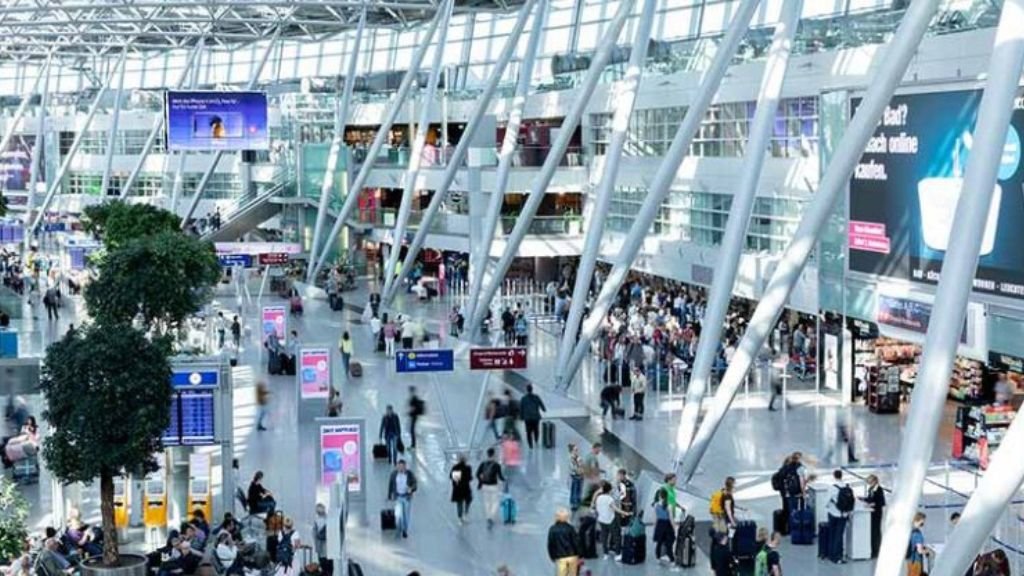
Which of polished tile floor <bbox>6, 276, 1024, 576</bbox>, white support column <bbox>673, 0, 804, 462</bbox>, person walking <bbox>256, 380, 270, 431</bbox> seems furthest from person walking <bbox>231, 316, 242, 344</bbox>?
white support column <bbox>673, 0, 804, 462</bbox>

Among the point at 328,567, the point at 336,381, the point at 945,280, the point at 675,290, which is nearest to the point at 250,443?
the point at 336,381

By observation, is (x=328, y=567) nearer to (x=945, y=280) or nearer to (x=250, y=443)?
(x=945, y=280)

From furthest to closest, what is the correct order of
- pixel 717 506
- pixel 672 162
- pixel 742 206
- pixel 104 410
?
1. pixel 672 162
2. pixel 742 206
3. pixel 717 506
4. pixel 104 410

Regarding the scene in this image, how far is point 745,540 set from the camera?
57.6ft

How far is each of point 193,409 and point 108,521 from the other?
110 inches

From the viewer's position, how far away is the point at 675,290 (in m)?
44.8

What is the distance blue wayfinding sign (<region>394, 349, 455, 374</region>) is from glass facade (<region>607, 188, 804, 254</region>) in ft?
21.9

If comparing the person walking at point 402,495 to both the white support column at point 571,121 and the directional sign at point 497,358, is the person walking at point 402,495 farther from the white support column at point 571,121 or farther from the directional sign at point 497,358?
the white support column at point 571,121

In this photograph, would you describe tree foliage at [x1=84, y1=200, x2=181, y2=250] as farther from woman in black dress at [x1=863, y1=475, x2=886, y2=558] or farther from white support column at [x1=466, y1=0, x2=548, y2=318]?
woman in black dress at [x1=863, y1=475, x2=886, y2=558]

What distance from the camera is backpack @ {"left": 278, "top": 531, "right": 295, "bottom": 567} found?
56.0ft

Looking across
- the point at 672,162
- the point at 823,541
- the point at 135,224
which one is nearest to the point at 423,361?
the point at 672,162

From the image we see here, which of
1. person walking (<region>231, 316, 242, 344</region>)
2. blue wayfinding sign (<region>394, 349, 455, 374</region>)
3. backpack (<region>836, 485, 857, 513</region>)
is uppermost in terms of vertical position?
blue wayfinding sign (<region>394, 349, 455, 374</region>)

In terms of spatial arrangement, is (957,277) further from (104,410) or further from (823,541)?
(104,410)

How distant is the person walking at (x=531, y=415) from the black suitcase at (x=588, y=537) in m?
6.53
